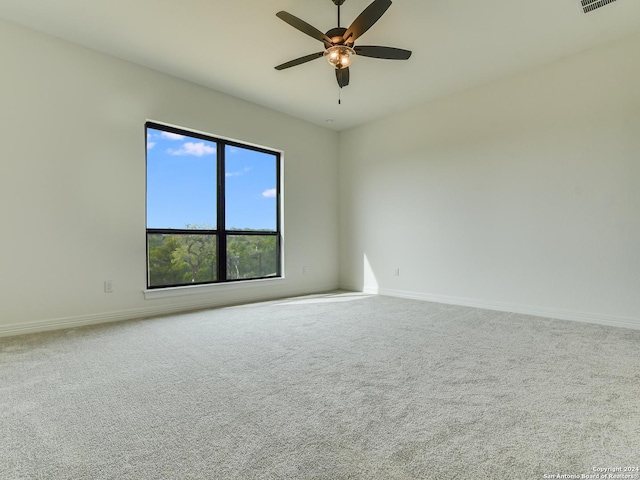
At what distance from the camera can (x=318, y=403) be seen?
173 cm

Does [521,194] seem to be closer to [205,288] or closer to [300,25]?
[300,25]

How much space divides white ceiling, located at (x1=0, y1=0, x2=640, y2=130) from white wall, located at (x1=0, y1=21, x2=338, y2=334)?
0.89 feet

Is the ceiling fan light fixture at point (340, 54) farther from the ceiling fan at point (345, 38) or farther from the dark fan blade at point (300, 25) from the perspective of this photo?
the dark fan blade at point (300, 25)

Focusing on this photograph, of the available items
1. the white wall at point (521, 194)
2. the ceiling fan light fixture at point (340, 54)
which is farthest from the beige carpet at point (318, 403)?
the ceiling fan light fixture at point (340, 54)

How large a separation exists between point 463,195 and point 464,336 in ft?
7.29

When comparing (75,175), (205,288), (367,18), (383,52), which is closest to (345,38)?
(367,18)

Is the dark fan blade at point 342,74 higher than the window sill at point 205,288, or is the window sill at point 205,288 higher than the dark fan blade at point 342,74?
the dark fan blade at point 342,74

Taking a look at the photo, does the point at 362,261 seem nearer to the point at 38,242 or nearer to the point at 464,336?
the point at 464,336

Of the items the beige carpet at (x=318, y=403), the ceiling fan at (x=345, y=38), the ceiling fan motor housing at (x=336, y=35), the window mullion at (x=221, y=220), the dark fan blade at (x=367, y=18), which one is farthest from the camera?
the window mullion at (x=221, y=220)

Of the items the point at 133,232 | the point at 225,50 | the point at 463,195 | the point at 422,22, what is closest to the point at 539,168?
the point at 463,195

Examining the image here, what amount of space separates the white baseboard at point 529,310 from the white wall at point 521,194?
0.01 meters

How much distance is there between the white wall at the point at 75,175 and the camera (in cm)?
300

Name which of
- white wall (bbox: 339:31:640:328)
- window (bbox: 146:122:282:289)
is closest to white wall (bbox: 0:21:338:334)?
window (bbox: 146:122:282:289)

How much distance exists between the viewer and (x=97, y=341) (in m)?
2.81
